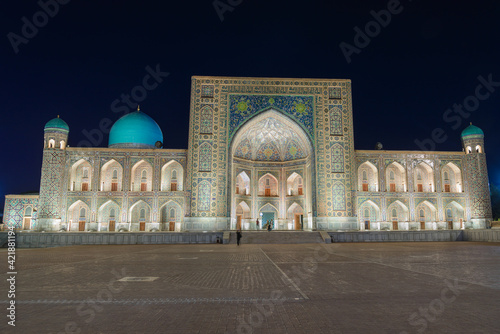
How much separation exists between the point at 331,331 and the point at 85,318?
2678mm

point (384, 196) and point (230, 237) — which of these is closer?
point (230, 237)

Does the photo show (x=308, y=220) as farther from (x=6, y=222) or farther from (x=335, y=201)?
(x=6, y=222)

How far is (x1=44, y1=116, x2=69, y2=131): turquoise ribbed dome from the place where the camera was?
26969mm

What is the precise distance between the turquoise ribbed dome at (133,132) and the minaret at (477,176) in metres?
25.1

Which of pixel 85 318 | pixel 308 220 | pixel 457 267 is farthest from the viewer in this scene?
pixel 308 220

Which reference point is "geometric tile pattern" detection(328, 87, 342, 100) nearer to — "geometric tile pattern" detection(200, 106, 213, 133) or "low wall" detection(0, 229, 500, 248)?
"geometric tile pattern" detection(200, 106, 213, 133)

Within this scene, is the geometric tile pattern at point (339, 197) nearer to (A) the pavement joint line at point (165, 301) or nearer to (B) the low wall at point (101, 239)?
(B) the low wall at point (101, 239)

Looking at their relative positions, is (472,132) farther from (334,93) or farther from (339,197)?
(339,197)

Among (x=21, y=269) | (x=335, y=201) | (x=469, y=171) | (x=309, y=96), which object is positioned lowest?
(x=21, y=269)

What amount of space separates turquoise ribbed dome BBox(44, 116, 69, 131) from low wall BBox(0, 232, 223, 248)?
9.60 metres

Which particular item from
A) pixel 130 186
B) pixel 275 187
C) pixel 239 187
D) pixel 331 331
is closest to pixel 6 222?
pixel 130 186

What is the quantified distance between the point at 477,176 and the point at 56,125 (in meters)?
31.4

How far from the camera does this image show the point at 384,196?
91.6ft

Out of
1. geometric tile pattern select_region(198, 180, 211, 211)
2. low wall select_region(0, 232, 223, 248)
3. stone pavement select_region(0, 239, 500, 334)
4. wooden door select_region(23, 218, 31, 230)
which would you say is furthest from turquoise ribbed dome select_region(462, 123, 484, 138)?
wooden door select_region(23, 218, 31, 230)
